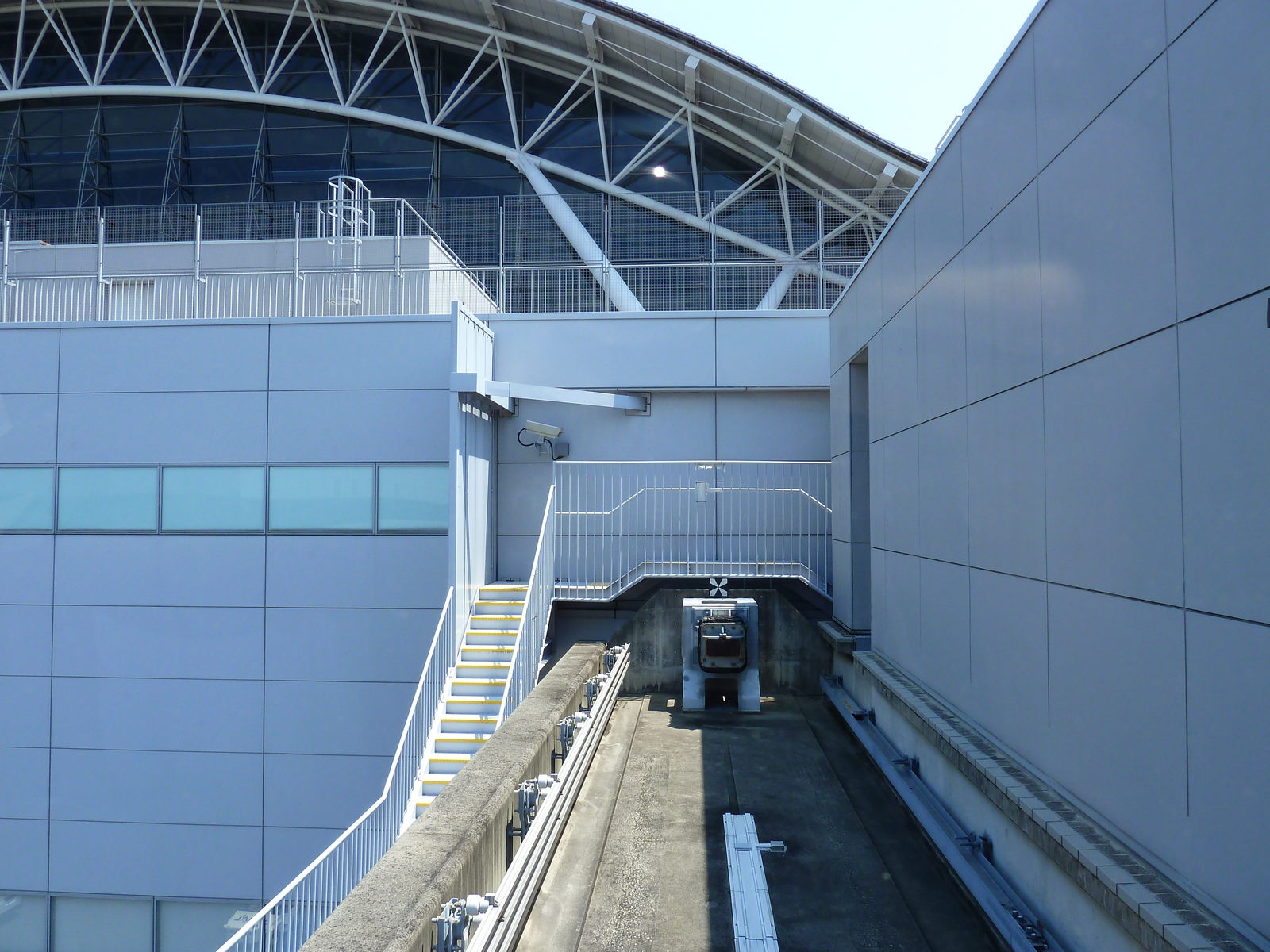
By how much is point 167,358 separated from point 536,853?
9.96 meters

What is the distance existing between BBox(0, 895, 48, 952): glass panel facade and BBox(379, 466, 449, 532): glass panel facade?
286 inches

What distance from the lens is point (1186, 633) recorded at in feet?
11.1

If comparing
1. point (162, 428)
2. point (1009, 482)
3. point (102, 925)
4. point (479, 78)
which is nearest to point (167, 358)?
point (162, 428)

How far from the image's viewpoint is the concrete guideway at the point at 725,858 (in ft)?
16.1

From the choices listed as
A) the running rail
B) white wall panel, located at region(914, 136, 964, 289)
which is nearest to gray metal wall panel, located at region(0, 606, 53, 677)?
the running rail

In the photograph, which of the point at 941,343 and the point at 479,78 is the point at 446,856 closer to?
the point at 941,343

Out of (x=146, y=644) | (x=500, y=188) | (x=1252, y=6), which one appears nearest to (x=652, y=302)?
(x=500, y=188)

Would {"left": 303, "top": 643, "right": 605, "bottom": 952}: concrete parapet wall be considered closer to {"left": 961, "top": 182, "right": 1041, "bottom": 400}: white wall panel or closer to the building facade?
{"left": 961, "top": 182, "right": 1041, "bottom": 400}: white wall panel

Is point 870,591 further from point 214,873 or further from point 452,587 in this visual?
point 214,873

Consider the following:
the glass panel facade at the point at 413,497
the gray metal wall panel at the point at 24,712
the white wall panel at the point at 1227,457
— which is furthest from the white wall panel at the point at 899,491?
the gray metal wall panel at the point at 24,712

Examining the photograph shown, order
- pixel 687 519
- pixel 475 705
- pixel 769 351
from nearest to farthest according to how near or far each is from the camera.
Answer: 1. pixel 475 705
2. pixel 687 519
3. pixel 769 351

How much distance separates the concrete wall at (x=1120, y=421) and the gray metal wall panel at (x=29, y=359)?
39.8 ft

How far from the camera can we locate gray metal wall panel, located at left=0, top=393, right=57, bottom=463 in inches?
484

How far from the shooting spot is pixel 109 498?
12.2 m
